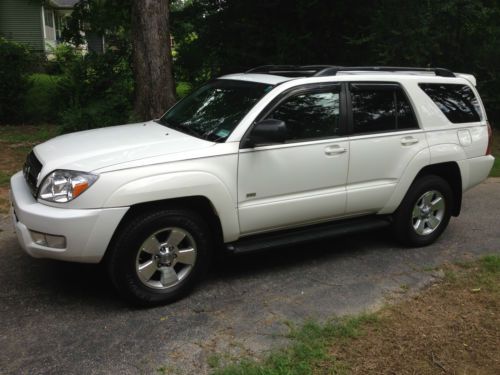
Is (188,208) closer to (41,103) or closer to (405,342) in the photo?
(405,342)

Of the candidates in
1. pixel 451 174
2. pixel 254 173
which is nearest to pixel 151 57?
pixel 254 173

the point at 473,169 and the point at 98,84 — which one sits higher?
the point at 98,84

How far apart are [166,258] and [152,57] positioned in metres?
5.56

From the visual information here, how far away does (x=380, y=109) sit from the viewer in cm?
500

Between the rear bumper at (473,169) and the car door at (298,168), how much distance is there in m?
1.58

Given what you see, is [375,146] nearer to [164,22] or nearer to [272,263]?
[272,263]

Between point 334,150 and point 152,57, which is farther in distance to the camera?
point 152,57

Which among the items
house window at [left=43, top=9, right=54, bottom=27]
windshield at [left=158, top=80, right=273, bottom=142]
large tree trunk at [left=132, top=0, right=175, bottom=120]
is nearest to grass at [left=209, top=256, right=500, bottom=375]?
windshield at [left=158, top=80, right=273, bottom=142]

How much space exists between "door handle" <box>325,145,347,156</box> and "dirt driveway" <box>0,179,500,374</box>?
3.56 ft

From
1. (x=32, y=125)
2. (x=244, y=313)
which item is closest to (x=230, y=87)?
(x=244, y=313)

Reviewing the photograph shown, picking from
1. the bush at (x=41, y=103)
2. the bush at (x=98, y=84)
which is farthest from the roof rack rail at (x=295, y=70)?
the bush at (x=41, y=103)

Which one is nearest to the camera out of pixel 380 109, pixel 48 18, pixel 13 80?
pixel 380 109

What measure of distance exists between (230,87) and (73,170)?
181 cm

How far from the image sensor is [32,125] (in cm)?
1260
